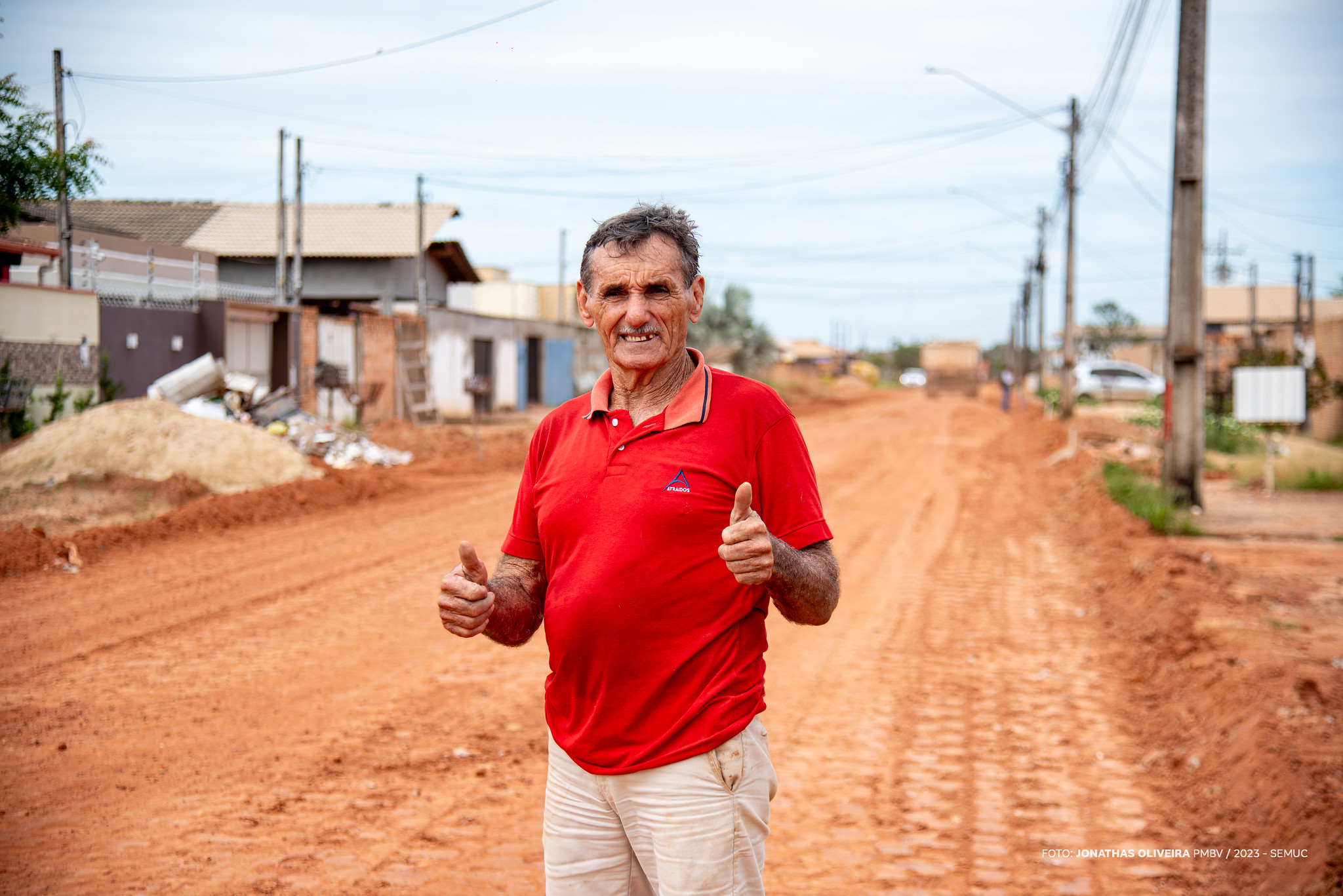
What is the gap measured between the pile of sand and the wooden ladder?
10.0 metres

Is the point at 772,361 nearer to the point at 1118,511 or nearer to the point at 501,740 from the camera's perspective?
the point at 1118,511

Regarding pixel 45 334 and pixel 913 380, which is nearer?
pixel 45 334

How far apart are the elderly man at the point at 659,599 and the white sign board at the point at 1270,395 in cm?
1367

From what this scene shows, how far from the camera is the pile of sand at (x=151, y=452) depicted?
531 inches

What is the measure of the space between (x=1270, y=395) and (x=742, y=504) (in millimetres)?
14334

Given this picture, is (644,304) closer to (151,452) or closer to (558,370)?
(151,452)

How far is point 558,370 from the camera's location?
127ft

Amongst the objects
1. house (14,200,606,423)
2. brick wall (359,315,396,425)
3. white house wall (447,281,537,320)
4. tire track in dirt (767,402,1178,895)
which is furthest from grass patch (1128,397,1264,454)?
white house wall (447,281,537,320)

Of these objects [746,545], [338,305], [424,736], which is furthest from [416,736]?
[338,305]

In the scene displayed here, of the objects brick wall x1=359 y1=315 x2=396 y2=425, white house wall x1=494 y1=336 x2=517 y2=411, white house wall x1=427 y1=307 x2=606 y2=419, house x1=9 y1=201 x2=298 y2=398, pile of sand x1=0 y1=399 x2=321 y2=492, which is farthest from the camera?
white house wall x1=494 y1=336 x2=517 y2=411

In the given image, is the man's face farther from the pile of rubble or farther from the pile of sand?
the pile of rubble

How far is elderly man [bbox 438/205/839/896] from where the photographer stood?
2402 millimetres

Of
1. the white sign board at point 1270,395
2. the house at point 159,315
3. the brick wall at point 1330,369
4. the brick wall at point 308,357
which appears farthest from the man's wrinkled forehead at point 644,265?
the brick wall at point 1330,369

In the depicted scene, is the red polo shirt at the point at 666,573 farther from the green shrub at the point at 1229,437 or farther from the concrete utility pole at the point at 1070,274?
the concrete utility pole at the point at 1070,274
